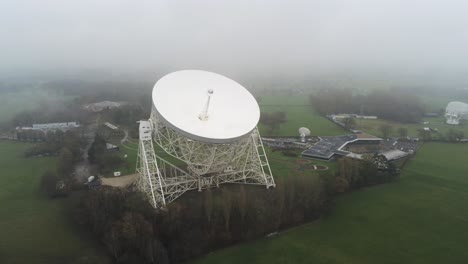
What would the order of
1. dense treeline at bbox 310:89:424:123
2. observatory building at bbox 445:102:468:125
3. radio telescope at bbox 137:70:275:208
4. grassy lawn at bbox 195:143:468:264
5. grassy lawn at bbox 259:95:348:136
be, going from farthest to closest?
dense treeline at bbox 310:89:424:123
observatory building at bbox 445:102:468:125
grassy lawn at bbox 259:95:348:136
radio telescope at bbox 137:70:275:208
grassy lawn at bbox 195:143:468:264

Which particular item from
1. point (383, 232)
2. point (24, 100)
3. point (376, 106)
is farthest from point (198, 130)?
point (24, 100)

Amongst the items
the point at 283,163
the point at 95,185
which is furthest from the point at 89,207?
the point at 283,163

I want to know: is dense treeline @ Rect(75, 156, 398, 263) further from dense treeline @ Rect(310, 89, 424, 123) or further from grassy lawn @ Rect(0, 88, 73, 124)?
grassy lawn @ Rect(0, 88, 73, 124)

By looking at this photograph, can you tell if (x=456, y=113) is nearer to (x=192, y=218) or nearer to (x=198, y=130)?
(x=198, y=130)

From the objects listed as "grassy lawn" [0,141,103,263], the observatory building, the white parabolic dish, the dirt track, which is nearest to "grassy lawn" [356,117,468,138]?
the observatory building

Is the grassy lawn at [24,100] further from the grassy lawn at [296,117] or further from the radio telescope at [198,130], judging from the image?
the grassy lawn at [296,117]
